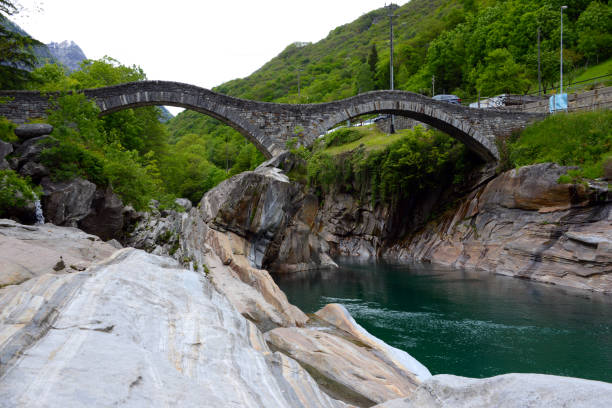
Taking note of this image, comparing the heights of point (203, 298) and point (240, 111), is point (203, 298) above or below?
below

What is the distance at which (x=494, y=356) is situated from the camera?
32.5 feet

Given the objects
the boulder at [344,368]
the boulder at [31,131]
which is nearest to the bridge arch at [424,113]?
the boulder at [31,131]

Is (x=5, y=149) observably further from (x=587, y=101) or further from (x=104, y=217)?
(x=587, y=101)

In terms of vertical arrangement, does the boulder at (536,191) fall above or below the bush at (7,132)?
below

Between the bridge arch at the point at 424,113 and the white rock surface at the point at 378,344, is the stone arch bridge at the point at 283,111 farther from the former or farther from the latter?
the white rock surface at the point at 378,344

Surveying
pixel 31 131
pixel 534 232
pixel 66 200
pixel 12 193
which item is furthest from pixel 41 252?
pixel 534 232

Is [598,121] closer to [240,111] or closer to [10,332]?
[240,111]

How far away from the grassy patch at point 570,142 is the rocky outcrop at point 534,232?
1.26 meters

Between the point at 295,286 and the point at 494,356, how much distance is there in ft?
34.9

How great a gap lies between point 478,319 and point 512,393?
1157cm

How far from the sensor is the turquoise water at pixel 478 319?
9.51 meters

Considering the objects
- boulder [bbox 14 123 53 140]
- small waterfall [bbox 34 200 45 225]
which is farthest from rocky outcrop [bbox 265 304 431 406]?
boulder [bbox 14 123 53 140]

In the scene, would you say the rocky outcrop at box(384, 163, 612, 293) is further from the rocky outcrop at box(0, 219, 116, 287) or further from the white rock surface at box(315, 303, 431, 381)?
the rocky outcrop at box(0, 219, 116, 287)

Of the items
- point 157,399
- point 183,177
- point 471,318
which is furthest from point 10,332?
point 183,177
